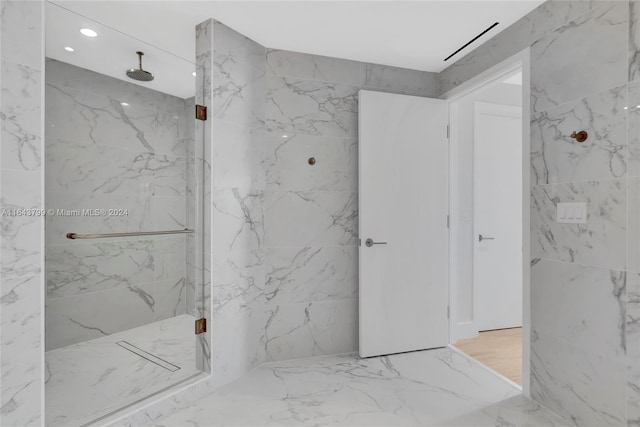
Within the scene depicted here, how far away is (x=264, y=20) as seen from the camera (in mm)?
2139

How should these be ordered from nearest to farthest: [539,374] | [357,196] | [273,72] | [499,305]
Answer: [539,374], [273,72], [357,196], [499,305]

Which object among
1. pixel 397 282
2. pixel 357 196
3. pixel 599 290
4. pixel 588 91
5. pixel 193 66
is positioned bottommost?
pixel 397 282

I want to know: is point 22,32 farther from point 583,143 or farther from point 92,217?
point 583,143

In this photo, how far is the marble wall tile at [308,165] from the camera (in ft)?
8.36

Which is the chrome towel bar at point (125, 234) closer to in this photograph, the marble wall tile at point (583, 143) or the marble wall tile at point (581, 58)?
the marble wall tile at point (583, 143)

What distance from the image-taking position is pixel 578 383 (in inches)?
68.9

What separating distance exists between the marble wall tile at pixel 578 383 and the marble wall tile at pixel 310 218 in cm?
143

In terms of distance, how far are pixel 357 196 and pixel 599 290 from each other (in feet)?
5.27

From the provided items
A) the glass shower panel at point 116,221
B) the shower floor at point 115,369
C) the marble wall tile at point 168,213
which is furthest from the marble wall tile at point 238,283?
the marble wall tile at point 168,213

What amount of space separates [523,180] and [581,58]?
0.70 meters

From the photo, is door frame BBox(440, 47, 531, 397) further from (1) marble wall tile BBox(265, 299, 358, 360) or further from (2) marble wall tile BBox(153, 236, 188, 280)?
(2) marble wall tile BBox(153, 236, 188, 280)

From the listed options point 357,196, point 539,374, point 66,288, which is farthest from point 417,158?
point 66,288

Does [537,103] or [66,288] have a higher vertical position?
[537,103]

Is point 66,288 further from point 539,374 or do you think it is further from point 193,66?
point 539,374
